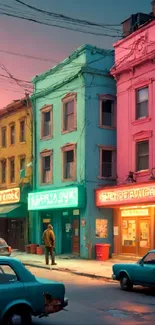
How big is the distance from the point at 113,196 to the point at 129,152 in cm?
258

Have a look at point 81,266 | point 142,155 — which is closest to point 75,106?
point 142,155

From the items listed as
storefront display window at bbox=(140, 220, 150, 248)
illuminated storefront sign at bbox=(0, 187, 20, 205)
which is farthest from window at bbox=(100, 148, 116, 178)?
illuminated storefront sign at bbox=(0, 187, 20, 205)

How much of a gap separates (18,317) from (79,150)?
21447mm

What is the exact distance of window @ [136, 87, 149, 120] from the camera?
27.0m

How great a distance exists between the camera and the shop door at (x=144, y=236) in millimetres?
25953

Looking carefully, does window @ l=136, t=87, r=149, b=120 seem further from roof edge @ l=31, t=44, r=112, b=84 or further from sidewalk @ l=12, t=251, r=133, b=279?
sidewalk @ l=12, t=251, r=133, b=279

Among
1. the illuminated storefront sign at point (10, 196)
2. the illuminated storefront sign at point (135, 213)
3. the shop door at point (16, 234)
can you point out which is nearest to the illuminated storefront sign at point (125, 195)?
the illuminated storefront sign at point (135, 213)

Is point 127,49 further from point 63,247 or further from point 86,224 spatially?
point 63,247

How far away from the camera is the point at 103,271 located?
71.9ft

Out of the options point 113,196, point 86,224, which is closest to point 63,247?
point 86,224

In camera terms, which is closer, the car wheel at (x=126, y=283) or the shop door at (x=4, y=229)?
the car wheel at (x=126, y=283)

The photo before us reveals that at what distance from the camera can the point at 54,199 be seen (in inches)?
1228

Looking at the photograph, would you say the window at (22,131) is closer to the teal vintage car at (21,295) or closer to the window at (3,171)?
the window at (3,171)

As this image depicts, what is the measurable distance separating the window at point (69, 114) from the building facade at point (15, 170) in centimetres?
446
